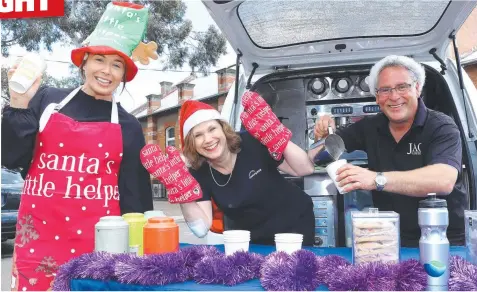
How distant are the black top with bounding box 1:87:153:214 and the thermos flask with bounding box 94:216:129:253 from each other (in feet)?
1.66

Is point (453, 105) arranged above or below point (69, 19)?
below

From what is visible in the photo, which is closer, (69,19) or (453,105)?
(453,105)

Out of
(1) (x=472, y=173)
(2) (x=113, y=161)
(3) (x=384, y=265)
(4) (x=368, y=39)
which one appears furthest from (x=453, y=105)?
(2) (x=113, y=161)

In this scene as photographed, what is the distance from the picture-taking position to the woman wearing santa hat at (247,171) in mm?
2279

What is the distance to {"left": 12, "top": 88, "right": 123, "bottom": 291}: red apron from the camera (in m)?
2.08

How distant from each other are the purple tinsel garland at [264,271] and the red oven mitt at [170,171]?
35 centimetres

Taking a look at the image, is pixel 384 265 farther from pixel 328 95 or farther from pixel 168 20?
pixel 168 20

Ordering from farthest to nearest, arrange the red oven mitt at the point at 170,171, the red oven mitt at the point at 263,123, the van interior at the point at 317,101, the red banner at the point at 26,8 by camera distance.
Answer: the red banner at the point at 26,8 < the van interior at the point at 317,101 < the red oven mitt at the point at 263,123 < the red oven mitt at the point at 170,171

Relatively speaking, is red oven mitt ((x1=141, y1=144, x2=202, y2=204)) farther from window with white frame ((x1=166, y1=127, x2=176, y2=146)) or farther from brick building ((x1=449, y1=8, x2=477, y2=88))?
window with white frame ((x1=166, y1=127, x2=176, y2=146))

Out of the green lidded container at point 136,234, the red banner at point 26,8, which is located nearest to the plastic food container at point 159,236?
the green lidded container at point 136,234

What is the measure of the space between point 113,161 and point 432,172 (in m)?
1.36

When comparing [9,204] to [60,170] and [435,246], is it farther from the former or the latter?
[435,246]

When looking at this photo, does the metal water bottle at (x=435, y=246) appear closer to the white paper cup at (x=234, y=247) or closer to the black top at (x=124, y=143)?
the white paper cup at (x=234, y=247)

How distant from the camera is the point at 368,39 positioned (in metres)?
3.00
